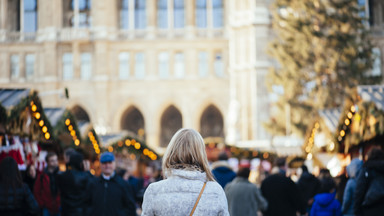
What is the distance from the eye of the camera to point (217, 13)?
42.9m

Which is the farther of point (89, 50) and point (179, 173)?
point (89, 50)

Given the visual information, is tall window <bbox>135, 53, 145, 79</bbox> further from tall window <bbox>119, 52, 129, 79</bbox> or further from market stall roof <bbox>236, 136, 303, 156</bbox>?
market stall roof <bbox>236, 136, 303, 156</bbox>

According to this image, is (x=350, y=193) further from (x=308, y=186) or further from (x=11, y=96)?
(x=11, y=96)

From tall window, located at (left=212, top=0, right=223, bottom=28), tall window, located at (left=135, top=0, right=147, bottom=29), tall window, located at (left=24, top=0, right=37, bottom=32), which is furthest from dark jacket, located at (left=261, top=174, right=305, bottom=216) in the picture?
tall window, located at (left=24, top=0, right=37, bottom=32)

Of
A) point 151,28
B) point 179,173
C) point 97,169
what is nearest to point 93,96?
point 151,28

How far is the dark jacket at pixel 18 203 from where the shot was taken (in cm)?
611

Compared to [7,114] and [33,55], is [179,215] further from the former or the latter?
[33,55]

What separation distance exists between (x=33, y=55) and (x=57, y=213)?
35519 millimetres

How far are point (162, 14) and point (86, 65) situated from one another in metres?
6.08

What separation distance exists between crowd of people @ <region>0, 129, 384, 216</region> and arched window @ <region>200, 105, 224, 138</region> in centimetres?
3327

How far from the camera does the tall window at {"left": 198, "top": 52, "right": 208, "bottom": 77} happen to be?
138 feet

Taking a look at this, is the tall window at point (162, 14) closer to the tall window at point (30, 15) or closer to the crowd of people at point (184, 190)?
the tall window at point (30, 15)

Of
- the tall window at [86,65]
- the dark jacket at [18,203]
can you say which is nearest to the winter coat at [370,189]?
the dark jacket at [18,203]

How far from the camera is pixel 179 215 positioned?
11.7ft
